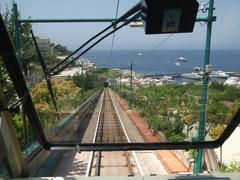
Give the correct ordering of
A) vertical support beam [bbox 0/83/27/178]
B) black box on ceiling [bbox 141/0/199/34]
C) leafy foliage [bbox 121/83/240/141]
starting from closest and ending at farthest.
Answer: black box on ceiling [bbox 141/0/199/34] → vertical support beam [bbox 0/83/27/178] → leafy foliage [bbox 121/83/240/141]

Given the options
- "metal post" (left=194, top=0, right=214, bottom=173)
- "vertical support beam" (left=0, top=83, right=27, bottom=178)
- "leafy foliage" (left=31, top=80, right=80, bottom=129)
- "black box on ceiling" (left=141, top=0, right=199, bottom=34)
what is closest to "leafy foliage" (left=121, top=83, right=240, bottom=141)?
"metal post" (left=194, top=0, right=214, bottom=173)

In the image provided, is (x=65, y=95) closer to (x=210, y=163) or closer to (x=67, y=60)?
(x=210, y=163)

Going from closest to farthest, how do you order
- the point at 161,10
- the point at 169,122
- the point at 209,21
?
the point at 161,10 → the point at 209,21 → the point at 169,122

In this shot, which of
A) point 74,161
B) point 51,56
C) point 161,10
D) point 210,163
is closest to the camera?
point 161,10

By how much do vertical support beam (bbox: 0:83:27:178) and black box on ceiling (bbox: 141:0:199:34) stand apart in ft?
3.80

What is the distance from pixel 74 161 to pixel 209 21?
20.2 ft

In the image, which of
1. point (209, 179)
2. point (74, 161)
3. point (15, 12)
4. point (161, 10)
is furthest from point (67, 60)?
point (74, 161)

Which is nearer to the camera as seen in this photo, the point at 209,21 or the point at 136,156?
the point at 209,21

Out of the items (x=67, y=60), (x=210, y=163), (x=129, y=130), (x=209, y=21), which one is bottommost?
(x=129, y=130)

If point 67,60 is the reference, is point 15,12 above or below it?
above

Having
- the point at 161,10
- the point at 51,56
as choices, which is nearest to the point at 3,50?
the point at 161,10

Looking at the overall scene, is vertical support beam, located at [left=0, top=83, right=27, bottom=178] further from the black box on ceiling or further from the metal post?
the metal post

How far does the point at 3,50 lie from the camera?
236cm

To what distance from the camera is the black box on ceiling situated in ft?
7.13
